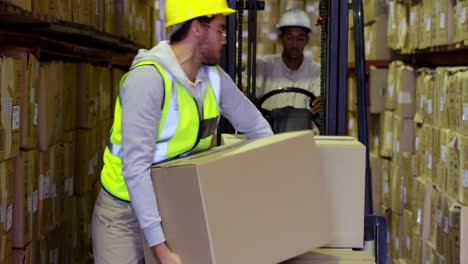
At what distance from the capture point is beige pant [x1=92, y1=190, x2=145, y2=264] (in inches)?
125

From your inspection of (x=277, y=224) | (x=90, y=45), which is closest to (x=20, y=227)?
(x=277, y=224)

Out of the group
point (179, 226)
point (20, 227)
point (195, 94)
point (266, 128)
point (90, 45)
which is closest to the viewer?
point (179, 226)

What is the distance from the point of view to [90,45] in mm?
7305

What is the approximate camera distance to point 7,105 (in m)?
3.56

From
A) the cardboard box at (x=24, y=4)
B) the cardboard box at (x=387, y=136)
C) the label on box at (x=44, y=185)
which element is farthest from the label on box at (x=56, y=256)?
the cardboard box at (x=387, y=136)

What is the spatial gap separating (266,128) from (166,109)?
0.63 m

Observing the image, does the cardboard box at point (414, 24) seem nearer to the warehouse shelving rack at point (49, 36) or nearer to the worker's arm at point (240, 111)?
the warehouse shelving rack at point (49, 36)

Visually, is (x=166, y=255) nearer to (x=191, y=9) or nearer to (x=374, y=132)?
(x=191, y=9)

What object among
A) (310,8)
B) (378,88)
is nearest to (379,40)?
(378,88)

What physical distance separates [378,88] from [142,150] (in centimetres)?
497

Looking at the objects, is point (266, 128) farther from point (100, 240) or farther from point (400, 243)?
point (400, 243)

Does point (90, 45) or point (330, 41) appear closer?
point (330, 41)

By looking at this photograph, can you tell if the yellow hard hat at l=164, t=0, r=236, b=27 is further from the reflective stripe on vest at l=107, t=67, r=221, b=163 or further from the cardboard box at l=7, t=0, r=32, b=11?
the cardboard box at l=7, t=0, r=32, b=11

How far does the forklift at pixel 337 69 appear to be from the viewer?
3707mm
